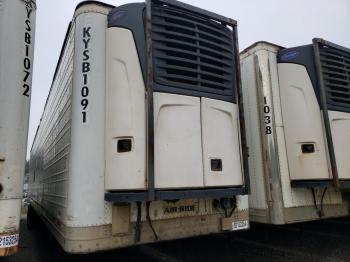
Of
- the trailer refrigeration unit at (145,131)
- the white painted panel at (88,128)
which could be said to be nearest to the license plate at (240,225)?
the trailer refrigeration unit at (145,131)

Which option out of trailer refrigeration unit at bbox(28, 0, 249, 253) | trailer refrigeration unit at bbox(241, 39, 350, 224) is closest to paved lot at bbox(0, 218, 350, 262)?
trailer refrigeration unit at bbox(241, 39, 350, 224)

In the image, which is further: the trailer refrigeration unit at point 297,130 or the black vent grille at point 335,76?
the black vent grille at point 335,76

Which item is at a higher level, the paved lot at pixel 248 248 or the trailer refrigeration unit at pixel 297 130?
the trailer refrigeration unit at pixel 297 130

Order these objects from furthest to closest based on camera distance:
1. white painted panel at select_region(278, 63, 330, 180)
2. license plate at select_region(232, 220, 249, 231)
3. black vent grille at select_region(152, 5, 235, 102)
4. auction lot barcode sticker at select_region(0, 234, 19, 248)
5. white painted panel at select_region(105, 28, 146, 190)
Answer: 1. white painted panel at select_region(278, 63, 330, 180)
2. license plate at select_region(232, 220, 249, 231)
3. black vent grille at select_region(152, 5, 235, 102)
4. white painted panel at select_region(105, 28, 146, 190)
5. auction lot barcode sticker at select_region(0, 234, 19, 248)

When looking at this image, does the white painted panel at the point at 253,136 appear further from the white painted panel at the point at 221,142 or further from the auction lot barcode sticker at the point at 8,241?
the auction lot barcode sticker at the point at 8,241

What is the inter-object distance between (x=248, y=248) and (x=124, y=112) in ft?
11.3

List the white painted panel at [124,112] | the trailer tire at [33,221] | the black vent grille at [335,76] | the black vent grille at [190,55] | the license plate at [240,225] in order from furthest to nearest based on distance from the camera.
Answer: the trailer tire at [33,221] < the black vent grille at [335,76] < the license plate at [240,225] < the black vent grille at [190,55] < the white painted panel at [124,112]

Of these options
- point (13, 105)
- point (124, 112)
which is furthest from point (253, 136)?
point (13, 105)

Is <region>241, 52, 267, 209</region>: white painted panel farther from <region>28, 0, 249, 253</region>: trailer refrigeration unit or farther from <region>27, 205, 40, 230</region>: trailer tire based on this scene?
<region>27, 205, 40, 230</region>: trailer tire

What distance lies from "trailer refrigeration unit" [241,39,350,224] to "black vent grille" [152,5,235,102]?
118 cm

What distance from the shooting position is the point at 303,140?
204 inches

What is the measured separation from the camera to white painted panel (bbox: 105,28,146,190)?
3.60 meters

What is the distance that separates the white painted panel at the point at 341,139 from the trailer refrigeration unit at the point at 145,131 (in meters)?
1.77

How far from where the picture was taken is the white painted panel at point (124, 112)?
3.60 metres
